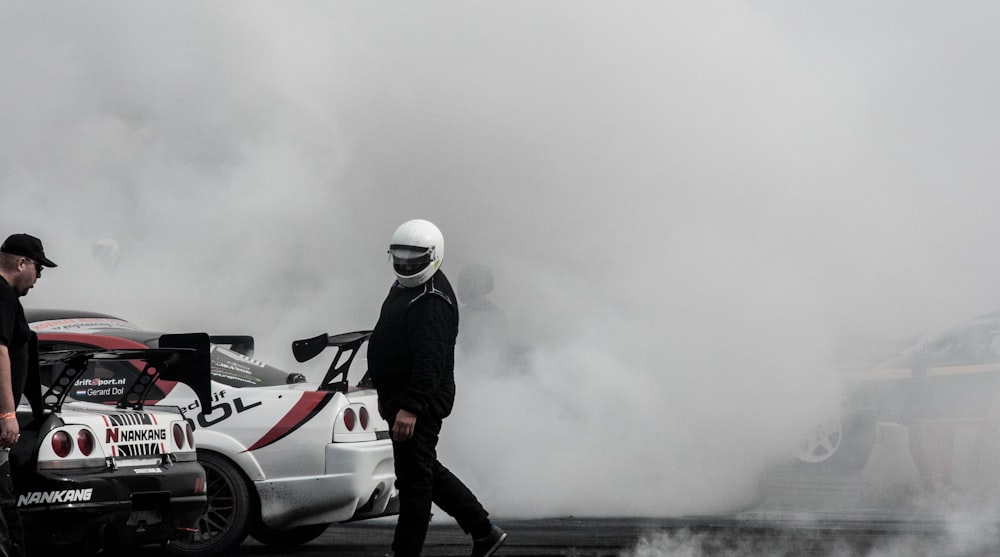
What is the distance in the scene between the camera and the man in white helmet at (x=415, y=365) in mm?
5109

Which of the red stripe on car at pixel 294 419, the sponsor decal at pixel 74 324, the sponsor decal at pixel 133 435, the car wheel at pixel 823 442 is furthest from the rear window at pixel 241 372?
the car wheel at pixel 823 442

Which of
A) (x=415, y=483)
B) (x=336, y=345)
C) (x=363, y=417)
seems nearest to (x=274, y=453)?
(x=363, y=417)

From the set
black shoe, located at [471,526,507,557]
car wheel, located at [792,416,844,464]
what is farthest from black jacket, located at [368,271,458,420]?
car wheel, located at [792,416,844,464]

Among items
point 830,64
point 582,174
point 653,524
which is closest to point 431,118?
point 582,174

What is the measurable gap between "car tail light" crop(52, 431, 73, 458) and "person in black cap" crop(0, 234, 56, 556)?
0.30 meters

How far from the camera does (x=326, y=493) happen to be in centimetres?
643

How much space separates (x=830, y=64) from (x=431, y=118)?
376 centimetres

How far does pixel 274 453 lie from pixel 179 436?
0.83 meters

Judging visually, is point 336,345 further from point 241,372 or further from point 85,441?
point 85,441

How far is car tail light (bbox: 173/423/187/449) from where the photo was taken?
5.68m

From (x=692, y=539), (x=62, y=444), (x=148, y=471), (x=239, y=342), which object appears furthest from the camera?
(x=239, y=342)

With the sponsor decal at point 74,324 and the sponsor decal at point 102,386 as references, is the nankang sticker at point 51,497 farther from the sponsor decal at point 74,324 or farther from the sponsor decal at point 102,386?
the sponsor decal at point 74,324

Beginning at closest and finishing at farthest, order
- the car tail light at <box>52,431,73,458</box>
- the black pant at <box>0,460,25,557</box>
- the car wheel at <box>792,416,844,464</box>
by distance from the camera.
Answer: the black pant at <box>0,460,25,557</box> → the car tail light at <box>52,431,73,458</box> → the car wheel at <box>792,416,844,464</box>

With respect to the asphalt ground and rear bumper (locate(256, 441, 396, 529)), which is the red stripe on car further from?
the asphalt ground
